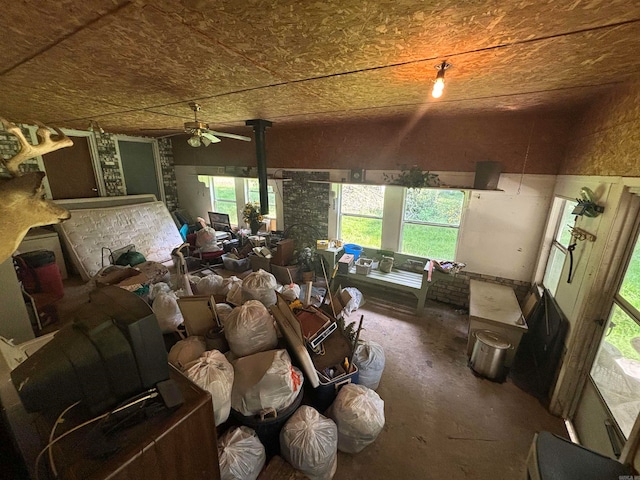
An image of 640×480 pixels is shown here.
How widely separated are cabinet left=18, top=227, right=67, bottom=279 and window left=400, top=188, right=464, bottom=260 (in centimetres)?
583

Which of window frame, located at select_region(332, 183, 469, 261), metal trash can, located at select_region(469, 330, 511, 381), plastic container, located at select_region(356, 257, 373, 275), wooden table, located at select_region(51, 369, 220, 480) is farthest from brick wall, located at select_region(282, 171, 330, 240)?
wooden table, located at select_region(51, 369, 220, 480)

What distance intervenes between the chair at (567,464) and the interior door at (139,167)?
7293 mm

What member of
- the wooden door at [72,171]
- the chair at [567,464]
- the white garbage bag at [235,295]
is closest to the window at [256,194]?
the white garbage bag at [235,295]

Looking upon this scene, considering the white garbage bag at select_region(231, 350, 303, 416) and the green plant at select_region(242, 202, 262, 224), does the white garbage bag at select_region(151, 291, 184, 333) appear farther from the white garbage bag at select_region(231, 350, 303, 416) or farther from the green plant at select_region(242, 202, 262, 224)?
the green plant at select_region(242, 202, 262, 224)

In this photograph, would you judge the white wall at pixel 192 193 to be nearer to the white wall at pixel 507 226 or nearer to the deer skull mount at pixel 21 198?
the deer skull mount at pixel 21 198

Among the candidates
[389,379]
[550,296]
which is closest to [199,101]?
[389,379]

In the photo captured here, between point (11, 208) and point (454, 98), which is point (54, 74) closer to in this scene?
point (11, 208)

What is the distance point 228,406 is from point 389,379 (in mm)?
1781

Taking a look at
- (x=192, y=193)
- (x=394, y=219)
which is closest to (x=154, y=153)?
(x=192, y=193)

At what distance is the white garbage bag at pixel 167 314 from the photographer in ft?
7.39

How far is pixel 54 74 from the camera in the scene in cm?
182

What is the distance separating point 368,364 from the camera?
94.8 inches

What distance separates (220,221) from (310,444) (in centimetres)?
496

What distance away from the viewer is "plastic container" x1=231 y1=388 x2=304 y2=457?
1.74m
